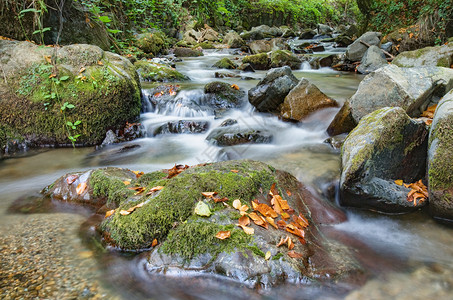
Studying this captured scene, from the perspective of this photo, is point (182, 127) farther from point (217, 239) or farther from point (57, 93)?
point (217, 239)

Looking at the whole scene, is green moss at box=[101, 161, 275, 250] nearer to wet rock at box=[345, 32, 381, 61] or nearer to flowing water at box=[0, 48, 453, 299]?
flowing water at box=[0, 48, 453, 299]

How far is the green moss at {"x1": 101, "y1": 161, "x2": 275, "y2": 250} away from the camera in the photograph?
2447mm

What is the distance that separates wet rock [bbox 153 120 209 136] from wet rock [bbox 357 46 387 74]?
7227mm

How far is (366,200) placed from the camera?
358 cm

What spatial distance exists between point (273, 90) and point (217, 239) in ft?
17.8

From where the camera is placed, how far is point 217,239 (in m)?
2.29

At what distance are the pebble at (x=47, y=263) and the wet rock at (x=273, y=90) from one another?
Answer: 17.7 feet

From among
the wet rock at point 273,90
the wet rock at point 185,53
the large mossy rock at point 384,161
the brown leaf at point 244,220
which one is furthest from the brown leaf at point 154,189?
the wet rock at point 185,53

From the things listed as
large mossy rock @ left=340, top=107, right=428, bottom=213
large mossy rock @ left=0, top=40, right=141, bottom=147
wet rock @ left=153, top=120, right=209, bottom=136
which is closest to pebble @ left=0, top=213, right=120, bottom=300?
large mossy rock @ left=340, top=107, right=428, bottom=213

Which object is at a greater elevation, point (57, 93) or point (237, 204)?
point (57, 93)

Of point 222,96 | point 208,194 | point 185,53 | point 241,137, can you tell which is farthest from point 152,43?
point 208,194

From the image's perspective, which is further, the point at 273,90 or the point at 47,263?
the point at 273,90

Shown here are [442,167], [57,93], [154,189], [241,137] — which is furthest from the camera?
[241,137]

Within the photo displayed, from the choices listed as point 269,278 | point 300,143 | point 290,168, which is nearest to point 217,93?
point 300,143
